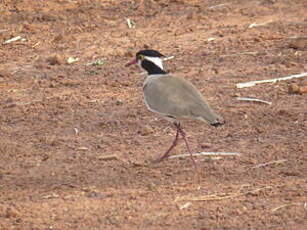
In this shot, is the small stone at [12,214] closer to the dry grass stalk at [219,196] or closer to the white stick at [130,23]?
the dry grass stalk at [219,196]

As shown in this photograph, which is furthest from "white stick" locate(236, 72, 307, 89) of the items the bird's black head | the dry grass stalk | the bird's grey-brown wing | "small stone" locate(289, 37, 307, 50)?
the dry grass stalk

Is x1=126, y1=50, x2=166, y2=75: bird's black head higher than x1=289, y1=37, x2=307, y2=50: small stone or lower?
higher

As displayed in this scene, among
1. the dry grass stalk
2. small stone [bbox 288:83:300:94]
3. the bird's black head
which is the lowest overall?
small stone [bbox 288:83:300:94]

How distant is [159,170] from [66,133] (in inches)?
52.1

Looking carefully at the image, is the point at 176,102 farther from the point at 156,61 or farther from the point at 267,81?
the point at 267,81

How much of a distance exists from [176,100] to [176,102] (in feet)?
0.08

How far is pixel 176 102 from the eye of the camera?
791 cm

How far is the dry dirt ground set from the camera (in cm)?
709

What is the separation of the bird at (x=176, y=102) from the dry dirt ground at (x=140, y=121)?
42cm

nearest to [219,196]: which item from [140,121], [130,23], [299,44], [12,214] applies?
[12,214]

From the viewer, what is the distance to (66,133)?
350 inches

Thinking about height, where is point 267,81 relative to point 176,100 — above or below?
below

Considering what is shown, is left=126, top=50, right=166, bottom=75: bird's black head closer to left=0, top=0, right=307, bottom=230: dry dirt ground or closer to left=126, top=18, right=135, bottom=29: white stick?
left=0, top=0, right=307, bottom=230: dry dirt ground

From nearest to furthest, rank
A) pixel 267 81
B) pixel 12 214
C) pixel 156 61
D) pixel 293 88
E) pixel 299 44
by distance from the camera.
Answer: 1. pixel 12 214
2. pixel 156 61
3. pixel 293 88
4. pixel 267 81
5. pixel 299 44
